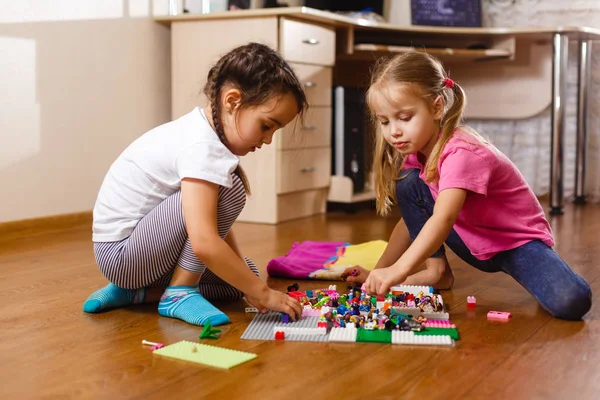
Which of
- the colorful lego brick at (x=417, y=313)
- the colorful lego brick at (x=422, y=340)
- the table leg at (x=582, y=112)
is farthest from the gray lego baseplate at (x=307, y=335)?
the table leg at (x=582, y=112)

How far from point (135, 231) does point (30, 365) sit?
358 mm

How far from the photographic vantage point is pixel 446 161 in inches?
56.6

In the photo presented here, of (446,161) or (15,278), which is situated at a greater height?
(446,161)

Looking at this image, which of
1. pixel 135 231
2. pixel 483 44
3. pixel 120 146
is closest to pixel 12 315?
pixel 135 231

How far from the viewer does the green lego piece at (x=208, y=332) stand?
1.30 meters

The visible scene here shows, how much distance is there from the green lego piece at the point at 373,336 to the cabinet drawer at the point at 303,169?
1527 millimetres

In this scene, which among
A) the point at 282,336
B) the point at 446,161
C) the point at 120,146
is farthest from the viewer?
the point at 120,146

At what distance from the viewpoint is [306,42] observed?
2.81 metres

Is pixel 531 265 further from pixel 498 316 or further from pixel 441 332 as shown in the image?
pixel 441 332

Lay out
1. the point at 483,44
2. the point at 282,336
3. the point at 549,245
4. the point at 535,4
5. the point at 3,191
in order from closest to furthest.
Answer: the point at 282,336, the point at 549,245, the point at 3,191, the point at 483,44, the point at 535,4

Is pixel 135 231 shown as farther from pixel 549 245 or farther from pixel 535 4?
pixel 535 4

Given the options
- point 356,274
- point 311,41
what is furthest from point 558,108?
point 356,274

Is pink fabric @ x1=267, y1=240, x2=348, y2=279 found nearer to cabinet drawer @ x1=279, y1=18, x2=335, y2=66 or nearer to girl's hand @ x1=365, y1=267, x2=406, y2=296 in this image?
girl's hand @ x1=365, y1=267, x2=406, y2=296

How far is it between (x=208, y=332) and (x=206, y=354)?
12cm
